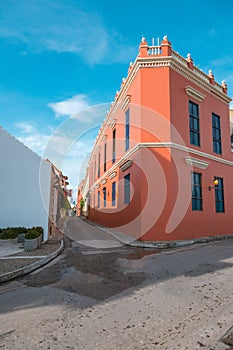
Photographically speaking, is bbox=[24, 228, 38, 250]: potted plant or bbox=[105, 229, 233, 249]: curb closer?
bbox=[24, 228, 38, 250]: potted plant

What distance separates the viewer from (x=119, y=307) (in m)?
3.74

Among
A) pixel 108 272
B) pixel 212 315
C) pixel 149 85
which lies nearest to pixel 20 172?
pixel 108 272

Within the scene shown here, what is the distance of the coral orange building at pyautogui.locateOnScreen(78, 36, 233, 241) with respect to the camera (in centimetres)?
1092

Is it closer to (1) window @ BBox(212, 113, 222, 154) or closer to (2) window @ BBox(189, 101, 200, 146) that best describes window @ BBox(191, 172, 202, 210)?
(2) window @ BBox(189, 101, 200, 146)

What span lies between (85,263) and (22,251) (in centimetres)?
268

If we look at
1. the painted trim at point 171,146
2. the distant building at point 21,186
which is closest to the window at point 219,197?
the painted trim at point 171,146

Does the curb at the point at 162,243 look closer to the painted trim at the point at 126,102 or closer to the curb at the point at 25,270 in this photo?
the curb at the point at 25,270

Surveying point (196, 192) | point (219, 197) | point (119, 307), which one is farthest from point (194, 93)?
point (119, 307)

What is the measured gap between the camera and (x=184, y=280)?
200 inches

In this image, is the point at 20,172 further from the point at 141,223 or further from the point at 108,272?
the point at 108,272

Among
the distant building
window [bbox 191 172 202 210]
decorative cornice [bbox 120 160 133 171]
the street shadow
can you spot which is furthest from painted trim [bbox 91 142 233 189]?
the street shadow

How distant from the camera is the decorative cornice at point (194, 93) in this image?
40.8 feet

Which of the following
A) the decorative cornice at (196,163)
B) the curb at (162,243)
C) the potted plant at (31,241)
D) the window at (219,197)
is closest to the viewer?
the potted plant at (31,241)

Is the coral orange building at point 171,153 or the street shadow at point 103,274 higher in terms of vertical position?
the coral orange building at point 171,153
